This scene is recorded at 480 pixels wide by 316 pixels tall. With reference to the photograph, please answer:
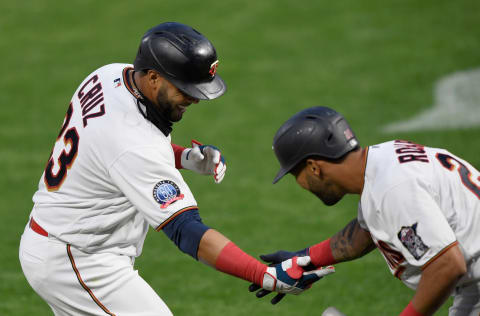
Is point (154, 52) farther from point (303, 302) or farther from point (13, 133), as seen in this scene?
point (13, 133)

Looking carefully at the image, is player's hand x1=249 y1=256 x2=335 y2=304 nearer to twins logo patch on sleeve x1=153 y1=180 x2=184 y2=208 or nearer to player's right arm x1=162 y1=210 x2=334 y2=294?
player's right arm x1=162 y1=210 x2=334 y2=294

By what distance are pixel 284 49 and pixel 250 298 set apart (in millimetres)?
7557

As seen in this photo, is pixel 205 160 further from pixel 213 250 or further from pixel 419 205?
pixel 419 205

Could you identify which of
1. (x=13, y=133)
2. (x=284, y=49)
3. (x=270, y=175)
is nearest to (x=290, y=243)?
(x=270, y=175)

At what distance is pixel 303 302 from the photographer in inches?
283

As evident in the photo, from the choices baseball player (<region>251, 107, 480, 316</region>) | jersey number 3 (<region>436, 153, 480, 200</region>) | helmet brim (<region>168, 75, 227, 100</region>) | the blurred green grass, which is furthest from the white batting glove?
the blurred green grass

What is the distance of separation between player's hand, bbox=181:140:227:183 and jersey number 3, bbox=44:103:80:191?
1035 mm

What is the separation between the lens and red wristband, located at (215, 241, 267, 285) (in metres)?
4.28

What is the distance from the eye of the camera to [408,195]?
367 cm

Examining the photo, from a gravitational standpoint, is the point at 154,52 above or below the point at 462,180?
above

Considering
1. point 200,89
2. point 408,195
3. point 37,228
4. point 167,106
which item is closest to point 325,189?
point 408,195

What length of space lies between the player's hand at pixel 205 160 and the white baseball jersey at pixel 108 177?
0.72 metres

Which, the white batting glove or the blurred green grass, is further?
the blurred green grass

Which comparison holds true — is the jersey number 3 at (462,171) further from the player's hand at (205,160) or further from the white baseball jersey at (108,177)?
the player's hand at (205,160)
